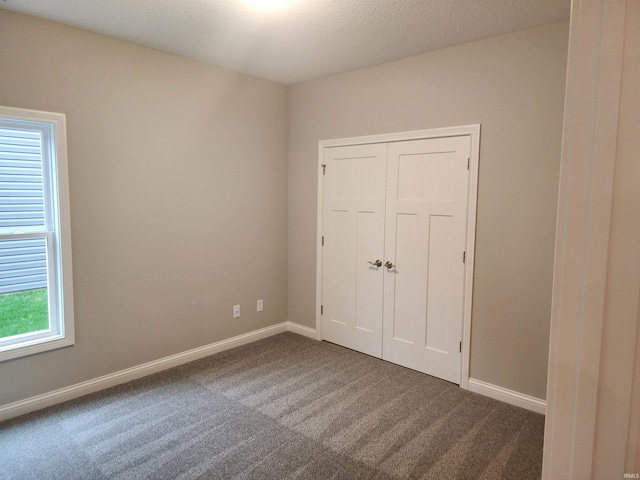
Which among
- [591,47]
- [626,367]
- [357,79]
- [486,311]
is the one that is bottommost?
[486,311]

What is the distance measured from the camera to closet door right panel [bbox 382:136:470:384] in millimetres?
3133

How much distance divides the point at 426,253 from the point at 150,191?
235cm

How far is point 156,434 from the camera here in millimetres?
2482

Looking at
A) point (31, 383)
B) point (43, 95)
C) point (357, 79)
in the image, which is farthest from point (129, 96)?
point (31, 383)

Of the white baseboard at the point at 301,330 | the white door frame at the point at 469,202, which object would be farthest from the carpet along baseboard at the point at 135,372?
the white door frame at the point at 469,202

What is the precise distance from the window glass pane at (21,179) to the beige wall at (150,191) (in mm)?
205

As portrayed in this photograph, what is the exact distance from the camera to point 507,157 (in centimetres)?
286

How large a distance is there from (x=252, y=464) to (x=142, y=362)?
156cm

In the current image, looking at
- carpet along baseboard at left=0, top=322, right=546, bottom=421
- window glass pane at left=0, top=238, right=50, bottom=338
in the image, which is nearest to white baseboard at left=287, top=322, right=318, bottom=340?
carpet along baseboard at left=0, top=322, right=546, bottom=421

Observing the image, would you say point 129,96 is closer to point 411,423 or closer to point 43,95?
point 43,95

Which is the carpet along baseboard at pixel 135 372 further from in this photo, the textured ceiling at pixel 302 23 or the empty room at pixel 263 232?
the textured ceiling at pixel 302 23

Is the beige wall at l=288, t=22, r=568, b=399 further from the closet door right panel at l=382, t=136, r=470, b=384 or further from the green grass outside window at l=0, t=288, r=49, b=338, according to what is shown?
the green grass outside window at l=0, t=288, r=49, b=338

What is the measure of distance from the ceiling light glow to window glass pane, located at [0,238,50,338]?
2161mm

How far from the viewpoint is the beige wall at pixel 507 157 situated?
8.81 feet
